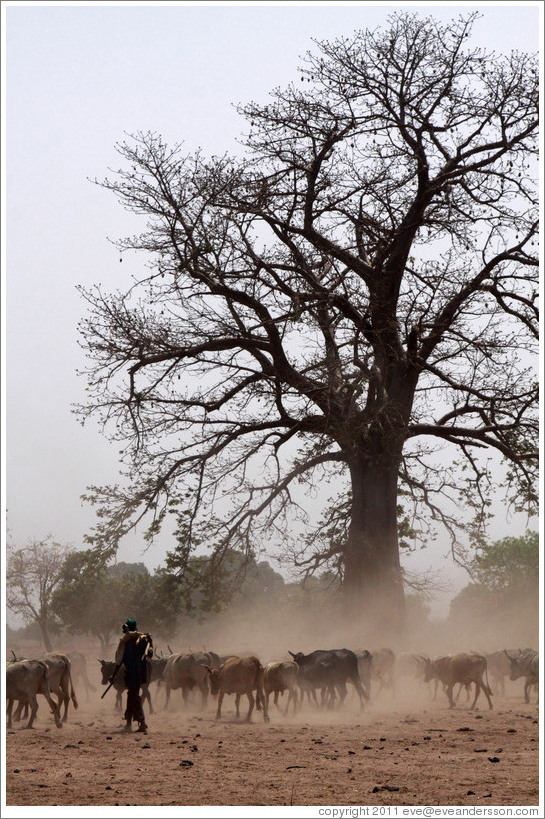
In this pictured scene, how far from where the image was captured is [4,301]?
10.2m

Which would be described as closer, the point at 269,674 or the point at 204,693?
the point at 269,674

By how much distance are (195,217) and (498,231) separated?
6.49 meters

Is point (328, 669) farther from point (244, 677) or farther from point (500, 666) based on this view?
point (500, 666)

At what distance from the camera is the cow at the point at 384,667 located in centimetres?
1862

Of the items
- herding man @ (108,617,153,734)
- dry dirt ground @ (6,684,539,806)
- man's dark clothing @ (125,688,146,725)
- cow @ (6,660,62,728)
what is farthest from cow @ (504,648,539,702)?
cow @ (6,660,62,728)

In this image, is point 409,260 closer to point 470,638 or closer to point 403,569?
point 403,569

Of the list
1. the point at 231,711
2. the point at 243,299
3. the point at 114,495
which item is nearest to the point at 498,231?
the point at 243,299

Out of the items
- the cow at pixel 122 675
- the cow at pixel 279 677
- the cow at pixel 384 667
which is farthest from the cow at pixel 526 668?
the cow at pixel 122 675

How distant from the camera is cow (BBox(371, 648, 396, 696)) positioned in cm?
1862

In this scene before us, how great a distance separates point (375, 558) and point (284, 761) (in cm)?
1018

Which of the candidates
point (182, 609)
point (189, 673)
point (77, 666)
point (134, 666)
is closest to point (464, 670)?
point (189, 673)

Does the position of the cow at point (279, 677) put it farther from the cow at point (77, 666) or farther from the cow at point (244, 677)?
the cow at point (77, 666)

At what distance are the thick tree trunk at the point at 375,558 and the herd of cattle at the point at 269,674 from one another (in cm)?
105

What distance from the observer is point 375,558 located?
2072 centimetres
